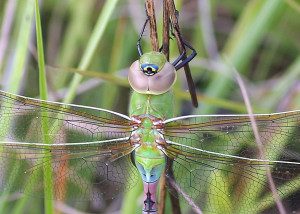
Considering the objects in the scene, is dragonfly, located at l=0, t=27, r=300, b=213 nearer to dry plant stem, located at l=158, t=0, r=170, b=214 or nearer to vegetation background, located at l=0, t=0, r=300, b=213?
dry plant stem, located at l=158, t=0, r=170, b=214

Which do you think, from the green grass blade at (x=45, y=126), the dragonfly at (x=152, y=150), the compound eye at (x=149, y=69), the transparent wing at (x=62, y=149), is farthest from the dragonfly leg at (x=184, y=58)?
the green grass blade at (x=45, y=126)

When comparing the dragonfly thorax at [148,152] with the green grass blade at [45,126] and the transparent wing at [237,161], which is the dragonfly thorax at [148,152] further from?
the green grass blade at [45,126]

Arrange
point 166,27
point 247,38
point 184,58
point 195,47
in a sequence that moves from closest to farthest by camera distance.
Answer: point 166,27 < point 184,58 < point 247,38 < point 195,47

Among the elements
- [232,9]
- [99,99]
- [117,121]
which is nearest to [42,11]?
[99,99]

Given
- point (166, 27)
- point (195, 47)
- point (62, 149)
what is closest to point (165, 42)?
point (166, 27)

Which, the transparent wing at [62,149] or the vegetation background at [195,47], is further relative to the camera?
the vegetation background at [195,47]

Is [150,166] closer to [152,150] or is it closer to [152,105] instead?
[152,150]

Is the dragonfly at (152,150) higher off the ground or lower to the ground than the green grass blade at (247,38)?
lower
